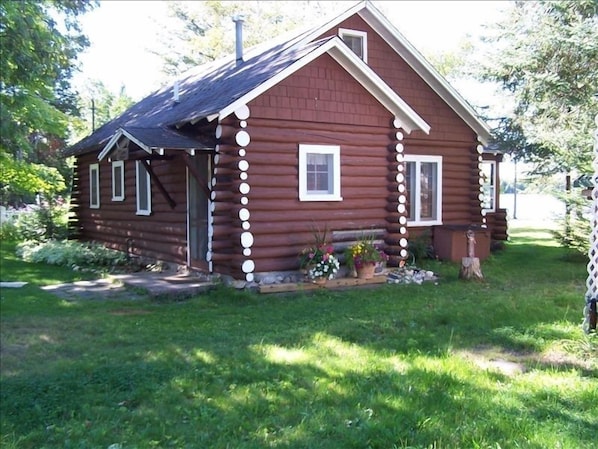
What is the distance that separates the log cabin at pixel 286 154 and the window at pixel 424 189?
0.04 metres

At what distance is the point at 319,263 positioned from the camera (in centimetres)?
1029

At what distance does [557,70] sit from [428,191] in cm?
413

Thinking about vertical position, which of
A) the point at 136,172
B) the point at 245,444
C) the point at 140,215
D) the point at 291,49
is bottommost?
the point at 245,444

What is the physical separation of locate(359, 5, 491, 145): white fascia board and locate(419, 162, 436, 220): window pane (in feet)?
5.37

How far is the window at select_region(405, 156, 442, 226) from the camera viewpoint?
15008 mm

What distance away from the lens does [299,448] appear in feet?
12.7

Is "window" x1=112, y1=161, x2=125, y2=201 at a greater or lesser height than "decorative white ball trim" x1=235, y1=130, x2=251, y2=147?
lesser

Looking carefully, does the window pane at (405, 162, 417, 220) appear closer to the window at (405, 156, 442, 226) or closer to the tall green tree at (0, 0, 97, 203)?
the window at (405, 156, 442, 226)

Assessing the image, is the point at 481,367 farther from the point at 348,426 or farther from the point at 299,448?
the point at 299,448

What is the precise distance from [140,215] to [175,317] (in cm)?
641

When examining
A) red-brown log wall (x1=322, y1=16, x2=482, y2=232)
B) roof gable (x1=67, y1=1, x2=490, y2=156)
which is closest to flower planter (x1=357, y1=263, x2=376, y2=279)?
roof gable (x1=67, y1=1, x2=490, y2=156)

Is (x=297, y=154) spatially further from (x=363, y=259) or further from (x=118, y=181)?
(x=118, y=181)

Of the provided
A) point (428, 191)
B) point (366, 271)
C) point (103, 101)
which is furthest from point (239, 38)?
point (103, 101)

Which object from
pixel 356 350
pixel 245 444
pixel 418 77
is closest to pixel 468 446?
pixel 245 444
